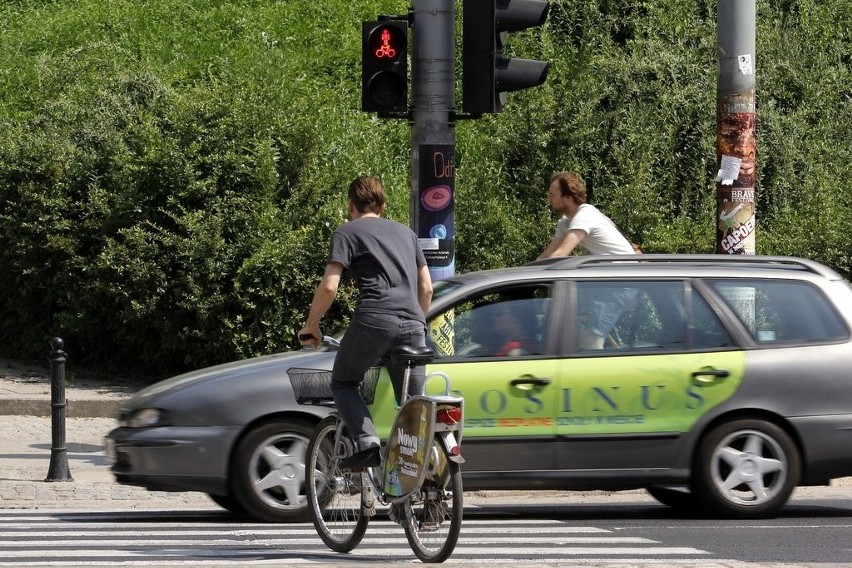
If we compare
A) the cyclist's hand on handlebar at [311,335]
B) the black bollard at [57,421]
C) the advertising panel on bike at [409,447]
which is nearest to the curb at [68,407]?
the black bollard at [57,421]

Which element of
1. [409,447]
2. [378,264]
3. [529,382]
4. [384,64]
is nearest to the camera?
[409,447]

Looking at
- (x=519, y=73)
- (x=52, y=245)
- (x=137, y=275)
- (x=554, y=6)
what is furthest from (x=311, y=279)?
(x=554, y=6)

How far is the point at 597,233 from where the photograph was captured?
1018 centimetres

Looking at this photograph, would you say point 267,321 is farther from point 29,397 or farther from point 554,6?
point 554,6

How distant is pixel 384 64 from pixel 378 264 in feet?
11.5

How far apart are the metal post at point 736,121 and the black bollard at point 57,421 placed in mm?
4803

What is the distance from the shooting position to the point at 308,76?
19.9 m

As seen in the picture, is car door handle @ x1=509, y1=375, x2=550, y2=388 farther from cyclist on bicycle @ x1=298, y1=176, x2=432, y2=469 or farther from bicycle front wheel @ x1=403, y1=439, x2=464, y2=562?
bicycle front wheel @ x1=403, y1=439, x2=464, y2=562

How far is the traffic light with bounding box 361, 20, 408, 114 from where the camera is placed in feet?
33.3

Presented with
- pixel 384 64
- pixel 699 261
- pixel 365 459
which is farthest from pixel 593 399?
pixel 384 64

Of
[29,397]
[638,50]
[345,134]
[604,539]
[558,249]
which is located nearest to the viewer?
[604,539]

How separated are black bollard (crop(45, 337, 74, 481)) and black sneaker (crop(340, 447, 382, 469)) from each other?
156 inches

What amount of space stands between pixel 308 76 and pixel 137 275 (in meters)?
6.84

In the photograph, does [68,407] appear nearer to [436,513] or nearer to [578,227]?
[578,227]
